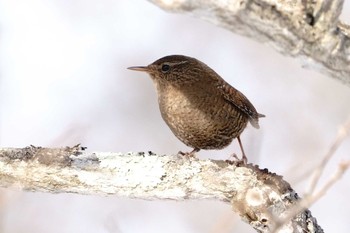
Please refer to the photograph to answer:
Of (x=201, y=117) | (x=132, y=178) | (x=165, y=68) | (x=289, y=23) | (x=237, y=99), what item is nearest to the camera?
(x=289, y=23)

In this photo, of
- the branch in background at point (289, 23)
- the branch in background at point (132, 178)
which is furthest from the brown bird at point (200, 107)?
the branch in background at point (289, 23)

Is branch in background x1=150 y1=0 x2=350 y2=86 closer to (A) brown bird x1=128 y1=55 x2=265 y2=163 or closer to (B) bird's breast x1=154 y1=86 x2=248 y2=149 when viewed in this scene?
(A) brown bird x1=128 y1=55 x2=265 y2=163

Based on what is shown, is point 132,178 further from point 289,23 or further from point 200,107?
Result: point 289,23

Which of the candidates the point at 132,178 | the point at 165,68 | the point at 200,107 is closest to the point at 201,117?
the point at 200,107

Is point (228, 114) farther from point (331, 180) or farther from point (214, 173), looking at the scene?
point (331, 180)

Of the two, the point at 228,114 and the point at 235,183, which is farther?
the point at 228,114

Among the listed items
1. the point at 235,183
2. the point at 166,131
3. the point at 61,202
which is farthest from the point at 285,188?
the point at 166,131
